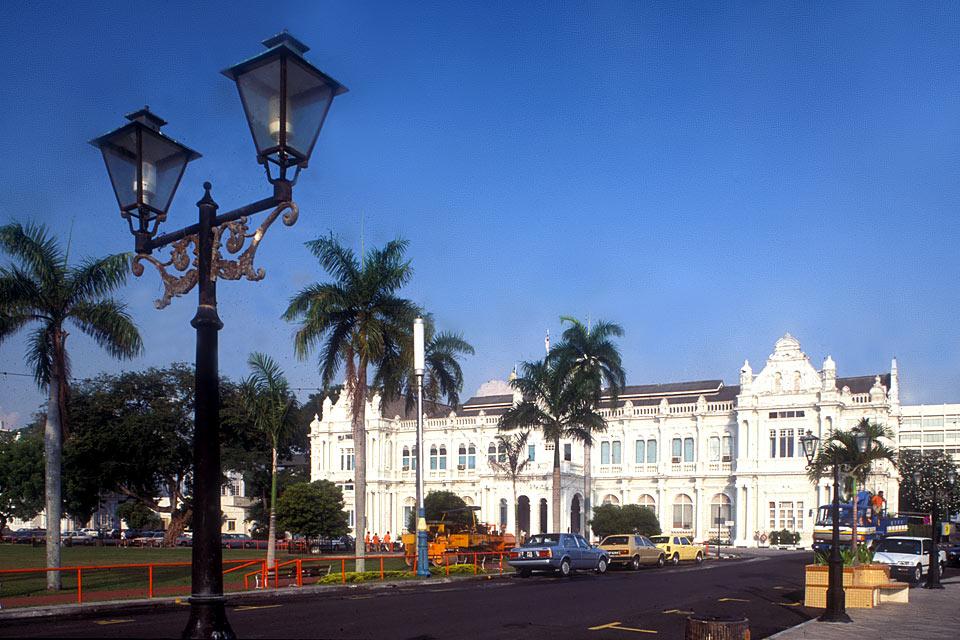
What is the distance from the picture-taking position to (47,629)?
1634 cm

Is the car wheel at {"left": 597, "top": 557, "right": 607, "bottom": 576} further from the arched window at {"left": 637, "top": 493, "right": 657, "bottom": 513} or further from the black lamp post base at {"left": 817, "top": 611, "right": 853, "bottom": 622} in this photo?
the arched window at {"left": 637, "top": 493, "right": 657, "bottom": 513}

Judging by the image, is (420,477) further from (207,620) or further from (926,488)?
(926,488)

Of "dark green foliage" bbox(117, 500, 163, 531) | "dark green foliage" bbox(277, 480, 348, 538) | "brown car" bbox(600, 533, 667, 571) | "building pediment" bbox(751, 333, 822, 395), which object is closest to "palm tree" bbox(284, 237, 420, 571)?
"brown car" bbox(600, 533, 667, 571)

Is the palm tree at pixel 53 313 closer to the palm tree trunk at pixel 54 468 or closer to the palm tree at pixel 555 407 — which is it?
the palm tree trunk at pixel 54 468

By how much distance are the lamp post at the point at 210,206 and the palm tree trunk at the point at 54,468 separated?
19773 millimetres

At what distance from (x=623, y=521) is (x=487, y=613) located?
43592 millimetres

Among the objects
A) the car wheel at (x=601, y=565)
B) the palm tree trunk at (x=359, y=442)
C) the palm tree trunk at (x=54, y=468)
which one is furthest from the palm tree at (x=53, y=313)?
the car wheel at (x=601, y=565)

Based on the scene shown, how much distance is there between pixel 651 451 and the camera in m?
74.9

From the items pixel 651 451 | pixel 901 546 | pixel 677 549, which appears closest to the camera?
pixel 901 546

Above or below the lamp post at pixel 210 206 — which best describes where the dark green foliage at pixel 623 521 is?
below

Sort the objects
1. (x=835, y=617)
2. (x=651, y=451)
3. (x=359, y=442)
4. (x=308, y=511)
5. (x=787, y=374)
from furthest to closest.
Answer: (x=651, y=451), (x=787, y=374), (x=308, y=511), (x=359, y=442), (x=835, y=617)

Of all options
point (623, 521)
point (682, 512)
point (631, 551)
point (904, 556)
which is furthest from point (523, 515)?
point (904, 556)

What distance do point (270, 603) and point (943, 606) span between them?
619 inches

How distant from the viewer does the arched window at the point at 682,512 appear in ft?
237
